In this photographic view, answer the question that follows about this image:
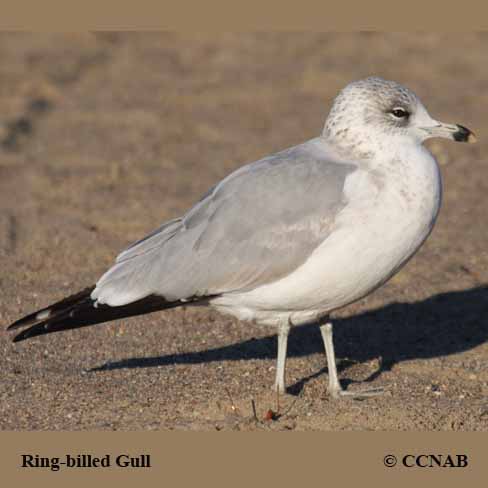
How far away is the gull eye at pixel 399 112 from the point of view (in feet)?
17.8

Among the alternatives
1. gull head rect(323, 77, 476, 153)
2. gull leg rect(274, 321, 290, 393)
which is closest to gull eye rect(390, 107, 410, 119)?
gull head rect(323, 77, 476, 153)

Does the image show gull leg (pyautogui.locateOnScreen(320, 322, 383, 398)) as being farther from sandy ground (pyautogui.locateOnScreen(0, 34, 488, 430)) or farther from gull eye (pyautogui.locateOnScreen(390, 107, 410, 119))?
gull eye (pyautogui.locateOnScreen(390, 107, 410, 119))

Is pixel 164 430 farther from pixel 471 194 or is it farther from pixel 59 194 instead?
pixel 471 194

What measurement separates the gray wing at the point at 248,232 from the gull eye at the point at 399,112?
385 millimetres

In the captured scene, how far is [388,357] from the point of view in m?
6.30

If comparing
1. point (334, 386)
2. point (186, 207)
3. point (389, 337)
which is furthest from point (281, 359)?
point (186, 207)

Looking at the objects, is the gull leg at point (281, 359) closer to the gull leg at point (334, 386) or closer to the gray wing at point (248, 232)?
the gull leg at point (334, 386)

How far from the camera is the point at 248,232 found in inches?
210

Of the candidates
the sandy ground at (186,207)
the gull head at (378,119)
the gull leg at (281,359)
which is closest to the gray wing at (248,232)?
the gull head at (378,119)

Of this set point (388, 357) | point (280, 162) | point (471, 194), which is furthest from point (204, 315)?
point (471, 194)

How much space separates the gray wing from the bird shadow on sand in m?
0.72

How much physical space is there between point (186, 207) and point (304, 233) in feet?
11.6

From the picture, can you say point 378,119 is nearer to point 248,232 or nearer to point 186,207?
point 248,232

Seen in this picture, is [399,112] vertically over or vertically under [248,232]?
over
